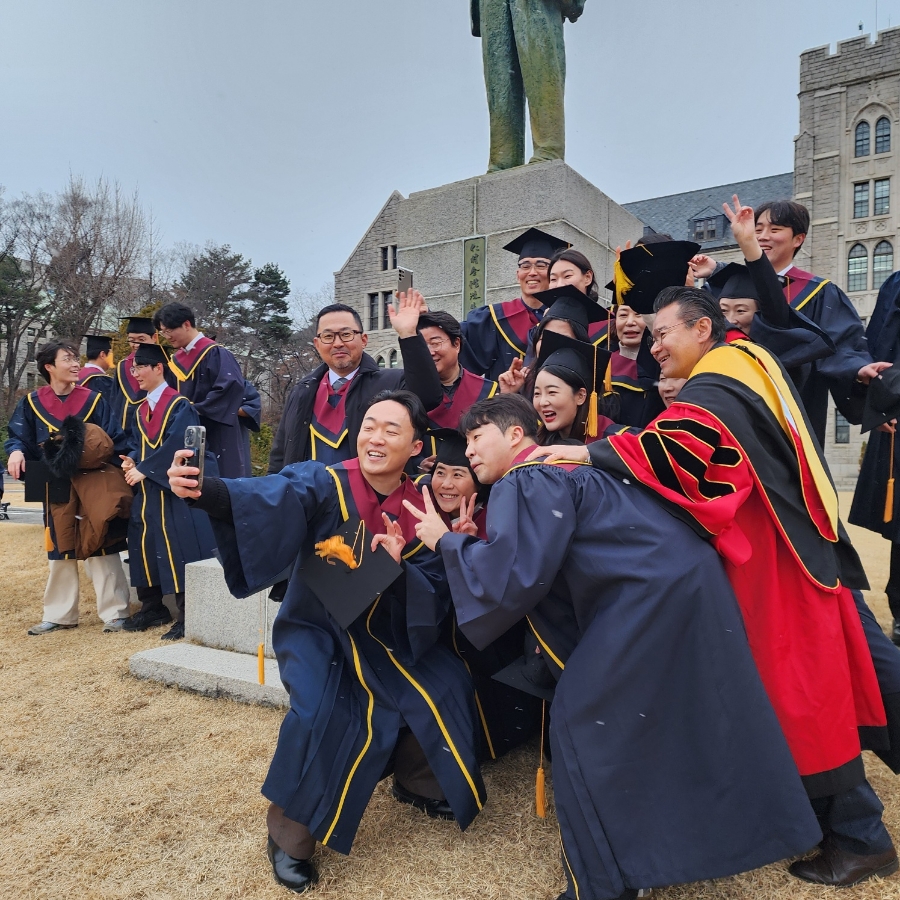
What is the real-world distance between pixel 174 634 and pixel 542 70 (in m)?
5.40

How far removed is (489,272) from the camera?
19.0 feet

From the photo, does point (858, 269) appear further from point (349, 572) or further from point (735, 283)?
point (349, 572)

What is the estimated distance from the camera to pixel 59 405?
5.65m

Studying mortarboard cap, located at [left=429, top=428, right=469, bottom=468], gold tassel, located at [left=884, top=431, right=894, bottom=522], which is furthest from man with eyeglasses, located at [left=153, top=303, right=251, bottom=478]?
gold tassel, located at [left=884, top=431, right=894, bottom=522]

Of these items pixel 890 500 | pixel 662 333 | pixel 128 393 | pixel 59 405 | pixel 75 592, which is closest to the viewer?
pixel 662 333

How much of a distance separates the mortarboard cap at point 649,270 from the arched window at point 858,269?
32.0 meters

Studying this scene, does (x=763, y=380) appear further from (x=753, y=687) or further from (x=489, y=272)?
(x=489, y=272)

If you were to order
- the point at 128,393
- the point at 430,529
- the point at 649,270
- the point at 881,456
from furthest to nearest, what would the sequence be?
1. the point at 128,393
2. the point at 881,456
3. the point at 649,270
4. the point at 430,529

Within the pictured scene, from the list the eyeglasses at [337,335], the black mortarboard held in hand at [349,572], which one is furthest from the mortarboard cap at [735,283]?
the black mortarboard held in hand at [349,572]

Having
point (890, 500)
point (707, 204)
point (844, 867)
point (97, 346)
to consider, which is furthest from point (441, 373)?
point (707, 204)

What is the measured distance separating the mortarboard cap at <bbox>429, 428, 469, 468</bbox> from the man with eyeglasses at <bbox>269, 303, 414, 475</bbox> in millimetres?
727

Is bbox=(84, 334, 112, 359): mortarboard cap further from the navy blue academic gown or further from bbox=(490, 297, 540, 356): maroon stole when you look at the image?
the navy blue academic gown

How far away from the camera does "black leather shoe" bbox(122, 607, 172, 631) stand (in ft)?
17.5

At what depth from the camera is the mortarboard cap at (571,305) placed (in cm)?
343
